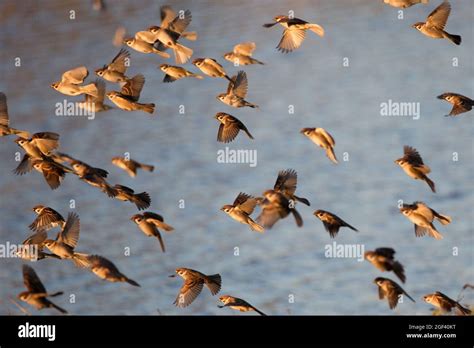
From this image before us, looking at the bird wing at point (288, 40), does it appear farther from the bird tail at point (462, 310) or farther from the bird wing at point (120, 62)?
the bird tail at point (462, 310)

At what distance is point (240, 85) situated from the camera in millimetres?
5879

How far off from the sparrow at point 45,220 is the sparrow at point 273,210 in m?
1.35

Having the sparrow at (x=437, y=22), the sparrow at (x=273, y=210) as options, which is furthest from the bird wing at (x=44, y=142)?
the sparrow at (x=437, y=22)

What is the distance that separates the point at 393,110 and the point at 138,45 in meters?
1.93

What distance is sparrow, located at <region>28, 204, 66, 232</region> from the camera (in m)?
5.88

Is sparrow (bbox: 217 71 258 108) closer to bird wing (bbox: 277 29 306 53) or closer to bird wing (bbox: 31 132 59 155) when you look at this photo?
bird wing (bbox: 277 29 306 53)

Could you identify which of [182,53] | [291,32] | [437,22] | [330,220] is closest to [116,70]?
[182,53]

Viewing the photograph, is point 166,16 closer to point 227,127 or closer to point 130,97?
point 130,97

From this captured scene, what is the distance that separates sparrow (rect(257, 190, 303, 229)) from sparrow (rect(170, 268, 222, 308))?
0.66 meters

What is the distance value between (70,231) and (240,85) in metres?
1.33

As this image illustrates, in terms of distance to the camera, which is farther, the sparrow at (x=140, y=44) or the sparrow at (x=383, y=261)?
the sparrow at (x=140, y=44)

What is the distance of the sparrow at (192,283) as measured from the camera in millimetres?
5703
